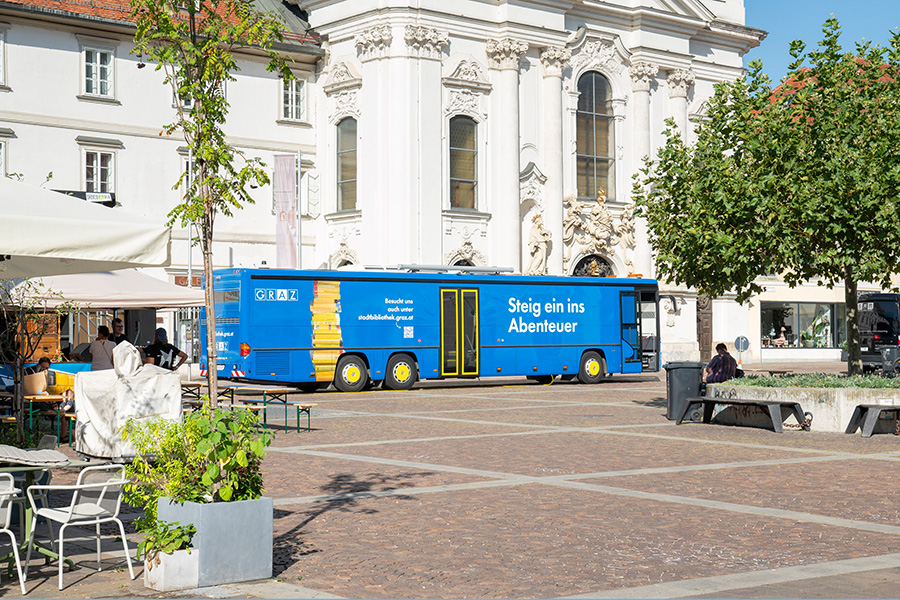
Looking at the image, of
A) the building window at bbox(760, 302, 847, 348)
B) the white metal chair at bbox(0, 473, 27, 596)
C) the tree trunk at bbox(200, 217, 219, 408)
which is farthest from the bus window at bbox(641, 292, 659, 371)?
the white metal chair at bbox(0, 473, 27, 596)

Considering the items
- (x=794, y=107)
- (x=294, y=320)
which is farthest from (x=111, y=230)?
(x=294, y=320)

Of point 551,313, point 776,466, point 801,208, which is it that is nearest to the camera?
point 776,466

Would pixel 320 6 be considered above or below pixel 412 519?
above

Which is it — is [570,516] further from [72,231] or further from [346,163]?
[346,163]

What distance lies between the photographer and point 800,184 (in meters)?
19.9

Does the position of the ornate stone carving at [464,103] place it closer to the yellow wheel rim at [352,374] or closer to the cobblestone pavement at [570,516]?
the yellow wheel rim at [352,374]

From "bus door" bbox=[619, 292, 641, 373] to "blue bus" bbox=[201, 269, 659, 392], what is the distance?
3cm

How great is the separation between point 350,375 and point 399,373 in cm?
159

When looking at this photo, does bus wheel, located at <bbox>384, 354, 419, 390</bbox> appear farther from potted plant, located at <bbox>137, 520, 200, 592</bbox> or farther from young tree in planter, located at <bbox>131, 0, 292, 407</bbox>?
potted plant, located at <bbox>137, 520, 200, 592</bbox>

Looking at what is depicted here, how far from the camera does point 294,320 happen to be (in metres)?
30.5

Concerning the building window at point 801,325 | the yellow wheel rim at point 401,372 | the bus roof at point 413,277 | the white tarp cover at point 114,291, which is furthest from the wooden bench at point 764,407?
the building window at point 801,325

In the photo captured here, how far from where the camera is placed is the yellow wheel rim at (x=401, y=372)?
32594mm

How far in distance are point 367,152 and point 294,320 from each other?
14820 mm

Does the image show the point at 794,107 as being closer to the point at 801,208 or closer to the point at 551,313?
the point at 801,208
